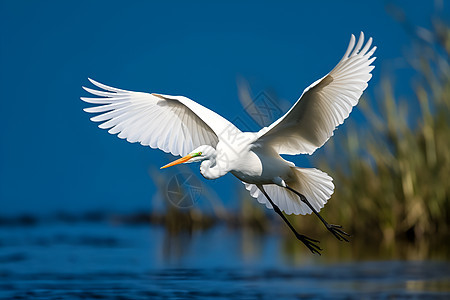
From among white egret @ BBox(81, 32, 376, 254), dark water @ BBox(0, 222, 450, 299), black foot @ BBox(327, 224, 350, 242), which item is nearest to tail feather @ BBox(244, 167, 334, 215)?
white egret @ BBox(81, 32, 376, 254)

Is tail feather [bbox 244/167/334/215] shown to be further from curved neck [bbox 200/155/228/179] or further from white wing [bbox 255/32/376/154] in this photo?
curved neck [bbox 200/155/228/179]

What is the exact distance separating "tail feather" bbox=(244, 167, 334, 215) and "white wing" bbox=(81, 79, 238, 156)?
2.65ft

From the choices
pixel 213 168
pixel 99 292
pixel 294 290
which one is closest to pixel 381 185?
pixel 294 290

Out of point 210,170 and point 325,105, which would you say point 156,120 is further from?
point 325,105

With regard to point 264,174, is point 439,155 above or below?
above

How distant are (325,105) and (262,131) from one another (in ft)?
2.04

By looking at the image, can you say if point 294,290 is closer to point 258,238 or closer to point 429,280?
point 429,280

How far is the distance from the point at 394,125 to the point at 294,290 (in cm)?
668

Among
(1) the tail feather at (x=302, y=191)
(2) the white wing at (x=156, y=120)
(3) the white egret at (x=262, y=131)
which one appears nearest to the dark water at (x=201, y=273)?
(1) the tail feather at (x=302, y=191)

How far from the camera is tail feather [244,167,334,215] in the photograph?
6945mm

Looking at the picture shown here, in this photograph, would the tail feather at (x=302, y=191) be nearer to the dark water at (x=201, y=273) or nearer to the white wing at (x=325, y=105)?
the white wing at (x=325, y=105)

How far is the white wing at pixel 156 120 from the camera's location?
706 cm

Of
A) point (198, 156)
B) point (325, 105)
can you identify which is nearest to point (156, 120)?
point (198, 156)

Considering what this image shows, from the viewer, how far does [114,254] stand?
13086mm
